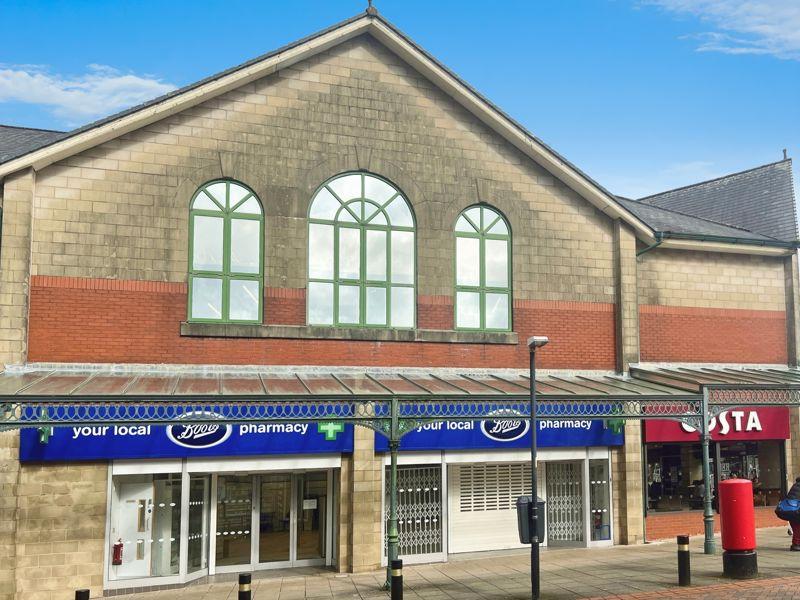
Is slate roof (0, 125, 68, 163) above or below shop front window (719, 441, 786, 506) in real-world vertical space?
above

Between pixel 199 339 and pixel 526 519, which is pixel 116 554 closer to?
pixel 199 339

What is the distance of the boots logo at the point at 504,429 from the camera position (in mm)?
15797

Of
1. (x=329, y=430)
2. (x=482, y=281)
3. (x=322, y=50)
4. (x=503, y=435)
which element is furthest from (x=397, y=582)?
(x=322, y=50)

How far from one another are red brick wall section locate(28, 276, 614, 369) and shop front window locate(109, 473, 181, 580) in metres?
2.38

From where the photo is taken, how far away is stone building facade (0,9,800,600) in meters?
13.8

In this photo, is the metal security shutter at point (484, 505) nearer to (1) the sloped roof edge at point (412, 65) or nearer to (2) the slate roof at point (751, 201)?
(1) the sloped roof edge at point (412, 65)

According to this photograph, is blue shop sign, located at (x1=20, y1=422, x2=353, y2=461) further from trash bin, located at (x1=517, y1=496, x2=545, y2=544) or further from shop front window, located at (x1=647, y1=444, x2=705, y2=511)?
shop front window, located at (x1=647, y1=444, x2=705, y2=511)

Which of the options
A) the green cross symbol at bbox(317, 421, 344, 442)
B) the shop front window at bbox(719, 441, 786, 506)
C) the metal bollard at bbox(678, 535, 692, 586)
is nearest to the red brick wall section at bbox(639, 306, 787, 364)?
the shop front window at bbox(719, 441, 786, 506)

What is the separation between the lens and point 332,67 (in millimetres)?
16484

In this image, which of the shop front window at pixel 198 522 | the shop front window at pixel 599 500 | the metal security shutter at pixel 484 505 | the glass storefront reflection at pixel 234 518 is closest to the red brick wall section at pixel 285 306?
the glass storefront reflection at pixel 234 518

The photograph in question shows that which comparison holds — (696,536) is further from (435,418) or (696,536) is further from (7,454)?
(7,454)

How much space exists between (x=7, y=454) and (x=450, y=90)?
38.7ft

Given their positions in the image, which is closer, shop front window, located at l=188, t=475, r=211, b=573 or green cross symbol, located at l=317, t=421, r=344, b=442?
shop front window, located at l=188, t=475, r=211, b=573

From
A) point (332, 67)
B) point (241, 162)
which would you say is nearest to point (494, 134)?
point (332, 67)
